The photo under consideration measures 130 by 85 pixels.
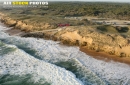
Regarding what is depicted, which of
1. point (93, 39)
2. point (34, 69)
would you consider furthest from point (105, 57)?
point (34, 69)

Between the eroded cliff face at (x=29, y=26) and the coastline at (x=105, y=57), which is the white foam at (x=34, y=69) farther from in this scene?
the eroded cliff face at (x=29, y=26)

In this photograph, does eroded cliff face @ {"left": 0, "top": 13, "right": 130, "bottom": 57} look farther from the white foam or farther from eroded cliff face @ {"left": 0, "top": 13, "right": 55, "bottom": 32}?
the white foam

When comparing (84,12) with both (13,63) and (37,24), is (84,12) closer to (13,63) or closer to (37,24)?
(37,24)

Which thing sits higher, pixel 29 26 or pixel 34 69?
pixel 34 69

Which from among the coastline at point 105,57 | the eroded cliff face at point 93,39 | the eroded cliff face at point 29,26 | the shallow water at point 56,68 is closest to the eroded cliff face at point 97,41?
the eroded cliff face at point 93,39

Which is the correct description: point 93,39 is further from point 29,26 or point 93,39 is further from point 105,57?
point 29,26

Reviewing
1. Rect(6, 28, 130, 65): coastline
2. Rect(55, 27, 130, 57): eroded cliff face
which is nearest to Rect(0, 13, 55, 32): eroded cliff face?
Rect(55, 27, 130, 57): eroded cliff face

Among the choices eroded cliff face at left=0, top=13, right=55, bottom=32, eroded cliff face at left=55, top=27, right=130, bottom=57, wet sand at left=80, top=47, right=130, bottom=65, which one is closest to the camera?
wet sand at left=80, top=47, right=130, bottom=65
